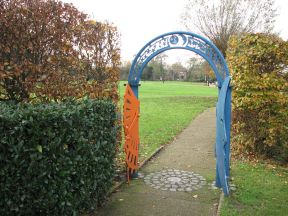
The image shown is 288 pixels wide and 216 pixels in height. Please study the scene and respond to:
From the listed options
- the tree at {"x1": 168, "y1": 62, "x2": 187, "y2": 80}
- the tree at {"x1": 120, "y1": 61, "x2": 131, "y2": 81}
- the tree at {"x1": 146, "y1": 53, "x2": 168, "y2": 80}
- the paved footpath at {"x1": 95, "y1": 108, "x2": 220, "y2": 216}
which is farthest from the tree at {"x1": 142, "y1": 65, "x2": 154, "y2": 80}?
the paved footpath at {"x1": 95, "y1": 108, "x2": 220, "y2": 216}

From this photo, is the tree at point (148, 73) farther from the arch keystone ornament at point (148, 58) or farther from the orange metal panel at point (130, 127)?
the orange metal panel at point (130, 127)

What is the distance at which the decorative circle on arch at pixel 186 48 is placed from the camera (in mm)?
6668

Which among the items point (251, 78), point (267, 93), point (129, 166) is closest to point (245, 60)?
point (251, 78)

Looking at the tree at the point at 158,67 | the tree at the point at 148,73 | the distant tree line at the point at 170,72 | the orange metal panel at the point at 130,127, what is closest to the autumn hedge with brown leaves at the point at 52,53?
the orange metal panel at the point at 130,127

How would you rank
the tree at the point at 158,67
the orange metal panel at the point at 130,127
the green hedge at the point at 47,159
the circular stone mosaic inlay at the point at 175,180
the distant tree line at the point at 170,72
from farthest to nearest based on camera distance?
1. the distant tree line at the point at 170,72
2. the tree at the point at 158,67
3. the orange metal panel at the point at 130,127
4. the circular stone mosaic inlay at the point at 175,180
5. the green hedge at the point at 47,159

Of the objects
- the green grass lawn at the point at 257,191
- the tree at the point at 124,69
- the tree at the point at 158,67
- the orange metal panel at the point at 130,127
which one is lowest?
the green grass lawn at the point at 257,191

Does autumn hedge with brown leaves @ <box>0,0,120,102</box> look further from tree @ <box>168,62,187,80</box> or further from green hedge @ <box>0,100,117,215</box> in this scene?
tree @ <box>168,62,187,80</box>

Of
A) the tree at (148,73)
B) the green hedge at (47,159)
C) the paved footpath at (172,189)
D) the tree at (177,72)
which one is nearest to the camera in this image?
the green hedge at (47,159)

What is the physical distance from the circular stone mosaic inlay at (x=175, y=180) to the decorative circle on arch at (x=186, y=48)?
88.1 inches

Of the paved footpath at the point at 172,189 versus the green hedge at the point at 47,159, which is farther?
the paved footpath at the point at 172,189

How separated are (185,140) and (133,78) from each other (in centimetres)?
447

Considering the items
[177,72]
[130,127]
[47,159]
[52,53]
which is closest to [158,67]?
[177,72]

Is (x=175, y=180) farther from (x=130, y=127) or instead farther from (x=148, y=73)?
(x=148, y=73)

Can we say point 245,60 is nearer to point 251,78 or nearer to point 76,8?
point 251,78
